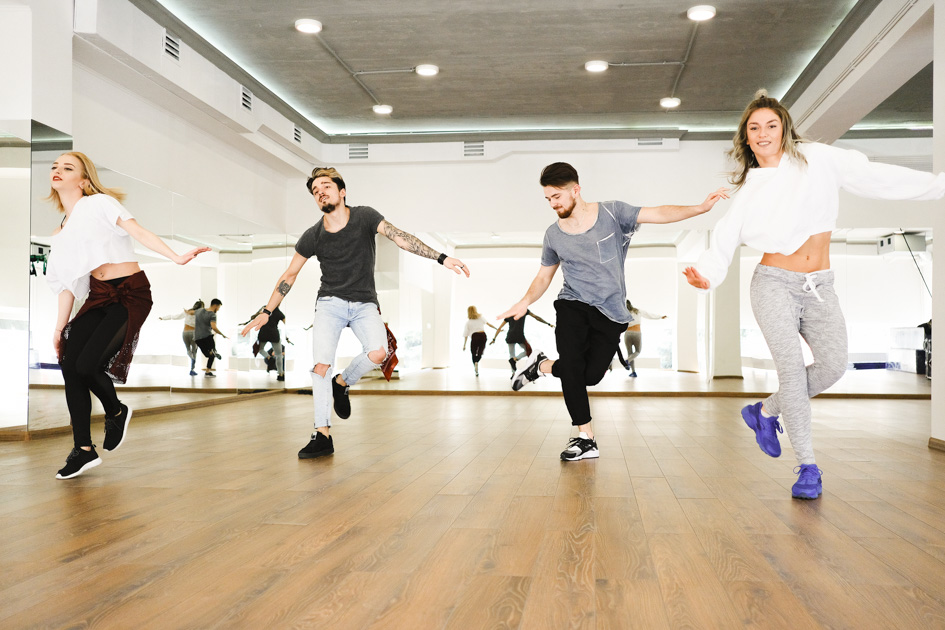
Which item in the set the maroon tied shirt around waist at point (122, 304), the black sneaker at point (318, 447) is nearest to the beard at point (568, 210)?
the black sneaker at point (318, 447)

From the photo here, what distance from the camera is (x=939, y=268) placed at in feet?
14.2

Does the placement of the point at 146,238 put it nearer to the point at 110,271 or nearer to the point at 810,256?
the point at 110,271

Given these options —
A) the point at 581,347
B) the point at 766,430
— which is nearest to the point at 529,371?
the point at 581,347

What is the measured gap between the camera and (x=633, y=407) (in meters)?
7.14

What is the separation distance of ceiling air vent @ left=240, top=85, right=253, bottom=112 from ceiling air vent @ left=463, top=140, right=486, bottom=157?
8.68ft

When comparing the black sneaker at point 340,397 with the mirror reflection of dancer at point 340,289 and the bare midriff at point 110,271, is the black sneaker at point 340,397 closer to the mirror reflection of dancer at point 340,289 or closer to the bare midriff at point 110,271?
the mirror reflection of dancer at point 340,289

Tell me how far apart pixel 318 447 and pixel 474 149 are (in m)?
6.07

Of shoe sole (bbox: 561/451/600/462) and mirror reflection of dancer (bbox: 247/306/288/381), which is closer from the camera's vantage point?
shoe sole (bbox: 561/451/600/462)

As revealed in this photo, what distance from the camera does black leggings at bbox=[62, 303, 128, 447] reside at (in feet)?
10.9

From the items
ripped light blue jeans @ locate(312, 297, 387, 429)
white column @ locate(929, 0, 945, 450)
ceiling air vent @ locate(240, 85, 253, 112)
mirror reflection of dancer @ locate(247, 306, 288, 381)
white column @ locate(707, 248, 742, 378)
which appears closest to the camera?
ripped light blue jeans @ locate(312, 297, 387, 429)

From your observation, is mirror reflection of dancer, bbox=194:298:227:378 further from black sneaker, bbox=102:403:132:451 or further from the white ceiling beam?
the white ceiling beam

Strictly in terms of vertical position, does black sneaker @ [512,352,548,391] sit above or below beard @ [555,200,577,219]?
below

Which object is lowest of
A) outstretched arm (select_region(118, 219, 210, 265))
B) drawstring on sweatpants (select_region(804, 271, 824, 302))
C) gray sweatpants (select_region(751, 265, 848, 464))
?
gray sweatpants (select_region(751, 265, 848, 464))

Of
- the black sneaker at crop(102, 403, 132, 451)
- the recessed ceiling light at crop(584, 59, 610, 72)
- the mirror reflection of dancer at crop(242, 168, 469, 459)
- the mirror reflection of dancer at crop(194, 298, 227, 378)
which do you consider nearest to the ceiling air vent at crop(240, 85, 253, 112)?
the mirror reflection of dancer at crop(194, 298, 227, 378)
